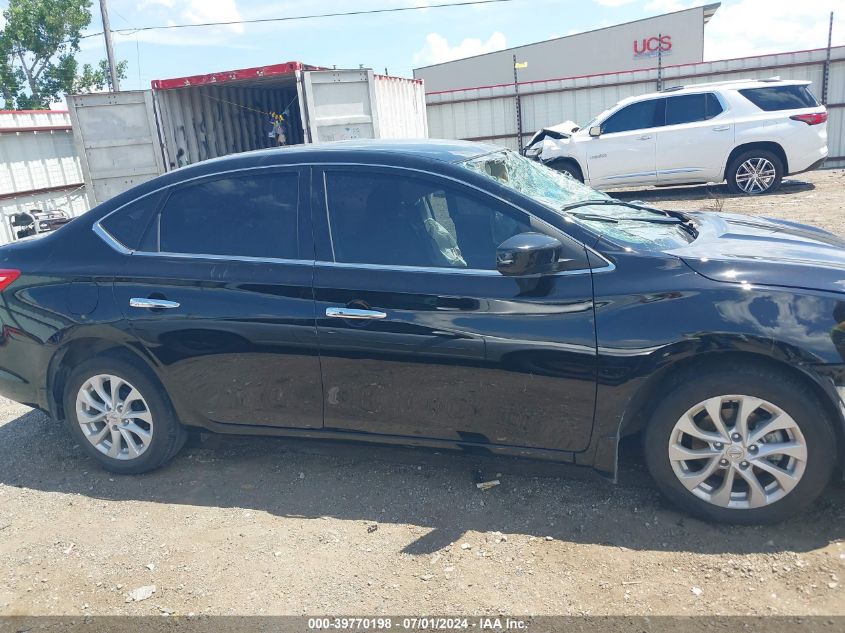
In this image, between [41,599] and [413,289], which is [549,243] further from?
[41,599]

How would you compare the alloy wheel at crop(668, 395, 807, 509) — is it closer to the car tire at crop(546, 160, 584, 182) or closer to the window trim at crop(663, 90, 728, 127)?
the window trim at crop(663, 90, 728, 127)

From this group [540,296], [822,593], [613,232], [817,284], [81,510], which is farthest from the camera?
[81,510]

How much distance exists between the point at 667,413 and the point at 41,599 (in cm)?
286

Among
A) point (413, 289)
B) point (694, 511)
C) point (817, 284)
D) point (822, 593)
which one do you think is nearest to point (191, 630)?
point (413, 289)

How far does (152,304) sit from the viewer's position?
3.79 meters

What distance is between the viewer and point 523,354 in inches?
126

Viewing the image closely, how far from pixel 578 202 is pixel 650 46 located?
3281 cm

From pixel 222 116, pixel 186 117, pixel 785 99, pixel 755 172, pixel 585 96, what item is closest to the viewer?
pixel 785 99

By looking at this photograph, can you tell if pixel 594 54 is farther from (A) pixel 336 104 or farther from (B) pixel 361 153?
(B) pixel 361 153

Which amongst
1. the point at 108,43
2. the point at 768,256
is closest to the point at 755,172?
the point at 768,256

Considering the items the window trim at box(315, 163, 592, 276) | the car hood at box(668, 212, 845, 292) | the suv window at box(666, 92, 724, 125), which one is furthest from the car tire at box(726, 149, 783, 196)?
the window trim at box(315, 163, 592, 276)

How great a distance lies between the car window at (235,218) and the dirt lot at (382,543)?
113 centimetres

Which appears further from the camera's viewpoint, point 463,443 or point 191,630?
point 463,443

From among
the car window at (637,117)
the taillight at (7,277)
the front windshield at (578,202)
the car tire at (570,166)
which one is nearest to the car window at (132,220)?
the taillight at (7,277)
